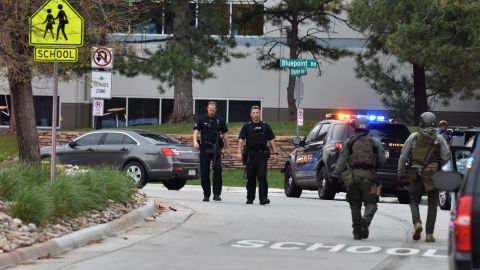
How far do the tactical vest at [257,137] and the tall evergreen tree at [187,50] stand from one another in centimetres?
1466

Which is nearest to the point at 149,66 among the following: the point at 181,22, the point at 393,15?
the point at 181,22

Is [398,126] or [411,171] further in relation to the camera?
[398,126]

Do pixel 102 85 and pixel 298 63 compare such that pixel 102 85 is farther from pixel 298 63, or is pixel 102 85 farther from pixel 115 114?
pixel 115 114

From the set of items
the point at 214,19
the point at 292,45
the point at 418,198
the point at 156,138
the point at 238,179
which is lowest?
the point at 238,179

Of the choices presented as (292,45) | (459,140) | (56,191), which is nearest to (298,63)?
(459,140)

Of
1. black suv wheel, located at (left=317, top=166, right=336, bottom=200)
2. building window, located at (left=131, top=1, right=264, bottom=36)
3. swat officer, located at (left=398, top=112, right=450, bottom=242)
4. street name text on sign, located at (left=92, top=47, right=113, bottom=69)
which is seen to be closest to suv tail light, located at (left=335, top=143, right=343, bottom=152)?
black suv wheel, located at (left=317, top=166, right=336, bottom=200)

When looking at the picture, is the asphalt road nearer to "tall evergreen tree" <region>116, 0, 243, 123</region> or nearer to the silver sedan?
the silver sedan

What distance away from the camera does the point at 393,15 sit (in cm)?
2744

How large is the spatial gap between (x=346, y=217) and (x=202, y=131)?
127 inches

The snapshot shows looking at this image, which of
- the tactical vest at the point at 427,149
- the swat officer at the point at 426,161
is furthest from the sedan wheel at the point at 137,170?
the tactical vest at the point at 427,149

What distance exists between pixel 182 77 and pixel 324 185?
566 inches

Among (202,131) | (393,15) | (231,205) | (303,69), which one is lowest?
(231,205)

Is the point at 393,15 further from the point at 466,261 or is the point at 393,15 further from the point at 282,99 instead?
the point at 466,261

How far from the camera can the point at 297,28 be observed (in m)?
35.9
